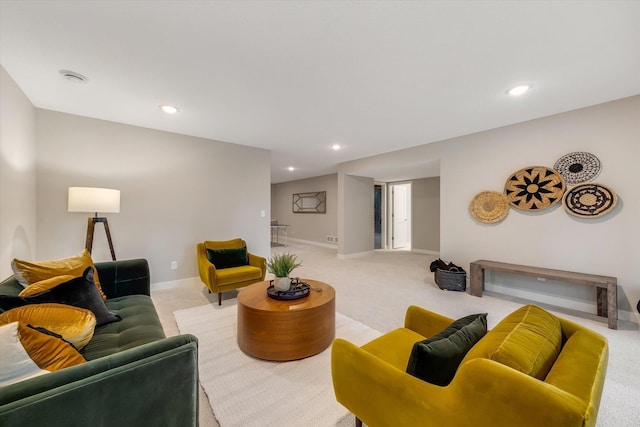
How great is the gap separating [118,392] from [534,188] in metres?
4.32

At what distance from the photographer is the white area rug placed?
1.48 m

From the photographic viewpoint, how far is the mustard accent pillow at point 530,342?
2.78ft

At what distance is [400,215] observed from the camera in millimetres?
7859

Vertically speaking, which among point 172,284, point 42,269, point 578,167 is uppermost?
point 578,167

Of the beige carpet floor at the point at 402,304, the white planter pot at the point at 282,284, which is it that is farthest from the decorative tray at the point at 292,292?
the beige carpet floor at the point at 402,304

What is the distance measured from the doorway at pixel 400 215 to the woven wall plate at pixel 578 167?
172 inches

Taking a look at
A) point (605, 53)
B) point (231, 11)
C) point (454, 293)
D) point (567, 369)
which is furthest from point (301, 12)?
point (454, 293)

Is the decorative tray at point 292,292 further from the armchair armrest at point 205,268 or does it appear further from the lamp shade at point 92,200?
the lamp shade at point 92,200

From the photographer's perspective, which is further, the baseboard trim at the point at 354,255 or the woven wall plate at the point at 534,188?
the baseboard trim at the point at 354,255

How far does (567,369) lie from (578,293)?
10.4ft

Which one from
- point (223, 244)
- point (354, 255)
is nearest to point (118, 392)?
point (223, 244)

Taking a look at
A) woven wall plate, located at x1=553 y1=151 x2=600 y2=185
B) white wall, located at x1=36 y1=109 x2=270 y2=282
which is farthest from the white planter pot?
woven wall plate, located at x1=553 y1=151 x2=600 y2=185

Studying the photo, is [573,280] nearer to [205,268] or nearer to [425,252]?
[425,252]

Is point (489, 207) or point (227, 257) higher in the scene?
point (489, 207)
